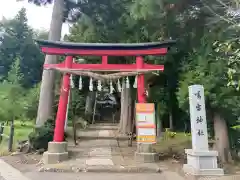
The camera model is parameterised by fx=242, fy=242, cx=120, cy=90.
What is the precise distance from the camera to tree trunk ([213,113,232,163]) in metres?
8.36

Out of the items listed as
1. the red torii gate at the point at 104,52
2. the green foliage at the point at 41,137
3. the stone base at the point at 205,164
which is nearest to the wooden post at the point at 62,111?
the red torii gate at the point at 104,52

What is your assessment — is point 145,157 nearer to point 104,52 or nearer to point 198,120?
point 198,120

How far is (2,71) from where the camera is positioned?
30.4 m

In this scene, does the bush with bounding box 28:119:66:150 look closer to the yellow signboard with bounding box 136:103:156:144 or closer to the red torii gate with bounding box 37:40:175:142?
the red torii gate with bounding box 37:40:175:142

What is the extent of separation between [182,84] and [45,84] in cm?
594

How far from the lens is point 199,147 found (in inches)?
263

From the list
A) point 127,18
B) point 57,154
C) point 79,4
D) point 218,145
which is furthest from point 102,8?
point 218,145

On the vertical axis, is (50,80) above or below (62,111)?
above

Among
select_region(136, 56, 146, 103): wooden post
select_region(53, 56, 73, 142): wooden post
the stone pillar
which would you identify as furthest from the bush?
the stone pillar

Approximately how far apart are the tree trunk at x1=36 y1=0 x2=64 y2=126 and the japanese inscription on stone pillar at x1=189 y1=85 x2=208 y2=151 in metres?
6.28

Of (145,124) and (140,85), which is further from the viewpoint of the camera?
(140,85)

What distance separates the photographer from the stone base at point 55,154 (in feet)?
25.2

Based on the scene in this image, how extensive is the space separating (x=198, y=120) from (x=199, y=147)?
29.4 inches

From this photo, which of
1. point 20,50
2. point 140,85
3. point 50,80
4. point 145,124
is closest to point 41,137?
point 50,80
